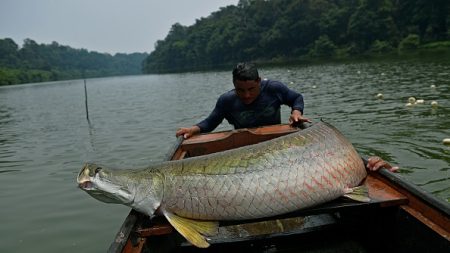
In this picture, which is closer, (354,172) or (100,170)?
(100,170)

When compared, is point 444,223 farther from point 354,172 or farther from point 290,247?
point 290,247

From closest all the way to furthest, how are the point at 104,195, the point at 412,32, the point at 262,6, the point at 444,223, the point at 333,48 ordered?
1. the point at 444,223
2. the point at 104,195
3. the point at 412,32
4. the point at 333,48
5. the point at 262,6

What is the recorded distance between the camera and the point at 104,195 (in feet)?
10.2

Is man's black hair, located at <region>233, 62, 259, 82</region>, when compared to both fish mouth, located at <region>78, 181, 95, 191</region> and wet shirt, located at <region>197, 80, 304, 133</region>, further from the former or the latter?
fish mouth, located at <region>78, 181, 95, 191</region>

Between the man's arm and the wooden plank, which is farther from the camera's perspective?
the man's arm

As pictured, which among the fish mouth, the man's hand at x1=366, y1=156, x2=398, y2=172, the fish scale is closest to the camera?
the fish mouth

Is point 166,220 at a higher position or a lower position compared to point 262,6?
lower

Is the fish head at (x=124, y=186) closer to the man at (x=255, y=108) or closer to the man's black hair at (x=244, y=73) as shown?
the man's black hair at (x=244, y=73)

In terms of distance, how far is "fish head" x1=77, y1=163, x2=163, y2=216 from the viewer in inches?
119

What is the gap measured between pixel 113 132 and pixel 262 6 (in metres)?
91.3

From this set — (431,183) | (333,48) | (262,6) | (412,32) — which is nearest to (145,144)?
(431,183)

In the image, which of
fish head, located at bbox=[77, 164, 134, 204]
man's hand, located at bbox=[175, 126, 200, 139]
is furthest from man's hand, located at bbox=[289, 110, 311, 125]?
fish head, located at bbox=[77, 164, 134, 204]

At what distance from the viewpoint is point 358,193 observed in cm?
332

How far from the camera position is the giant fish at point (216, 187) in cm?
308
